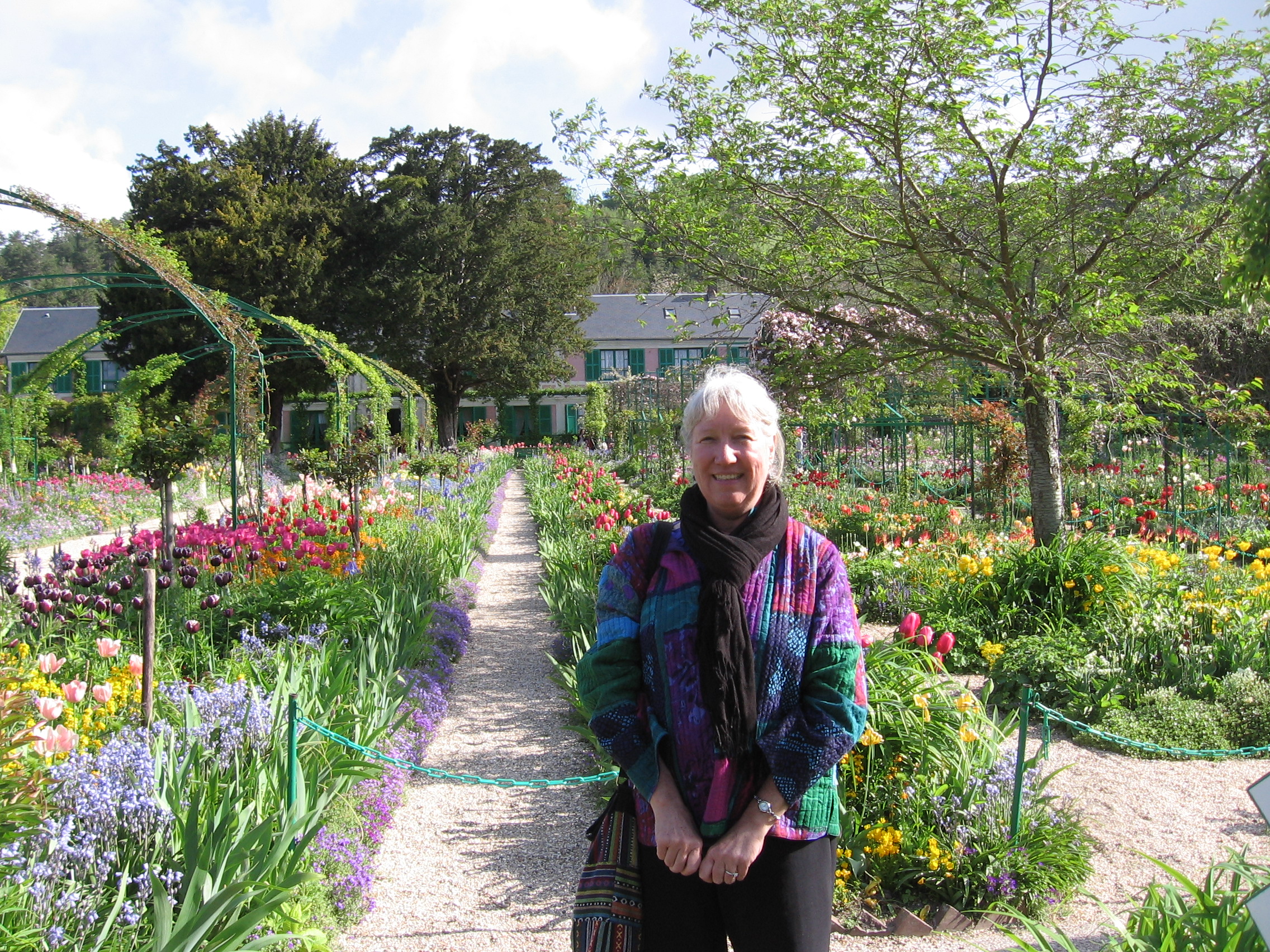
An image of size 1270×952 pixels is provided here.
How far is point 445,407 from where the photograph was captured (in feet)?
107

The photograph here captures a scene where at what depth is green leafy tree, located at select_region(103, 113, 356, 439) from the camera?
1014 inches

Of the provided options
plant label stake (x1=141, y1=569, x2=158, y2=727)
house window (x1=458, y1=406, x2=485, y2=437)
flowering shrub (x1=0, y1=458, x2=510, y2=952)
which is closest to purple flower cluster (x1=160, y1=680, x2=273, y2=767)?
flowering shrub (x1=0, y1=458, x2=510, y2=952)

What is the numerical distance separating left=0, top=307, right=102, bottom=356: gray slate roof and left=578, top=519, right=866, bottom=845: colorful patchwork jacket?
153ft

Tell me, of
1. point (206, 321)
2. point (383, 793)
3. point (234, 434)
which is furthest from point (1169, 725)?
point (206, 321)

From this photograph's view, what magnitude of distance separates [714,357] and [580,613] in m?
2.59

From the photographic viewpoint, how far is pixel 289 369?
86.5 feet

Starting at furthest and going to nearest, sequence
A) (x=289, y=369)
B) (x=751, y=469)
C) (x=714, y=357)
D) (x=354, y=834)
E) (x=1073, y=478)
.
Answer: (x=289, y=369)
(x=1073, y=478)
(x=714, y=357)
(x=354, y=834)
(x=751, y=469)

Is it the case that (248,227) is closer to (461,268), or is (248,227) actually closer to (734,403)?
(461,268)

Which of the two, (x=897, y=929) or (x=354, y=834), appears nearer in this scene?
(x=897, y=929)

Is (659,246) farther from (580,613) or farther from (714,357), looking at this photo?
(580,613)

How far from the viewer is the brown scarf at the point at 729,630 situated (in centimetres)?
159

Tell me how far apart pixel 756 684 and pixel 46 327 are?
164 feet

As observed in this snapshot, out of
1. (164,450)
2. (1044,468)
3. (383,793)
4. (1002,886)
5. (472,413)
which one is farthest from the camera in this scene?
(472,413)

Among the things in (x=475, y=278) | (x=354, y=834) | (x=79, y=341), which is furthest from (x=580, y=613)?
(x=475, y=278)
